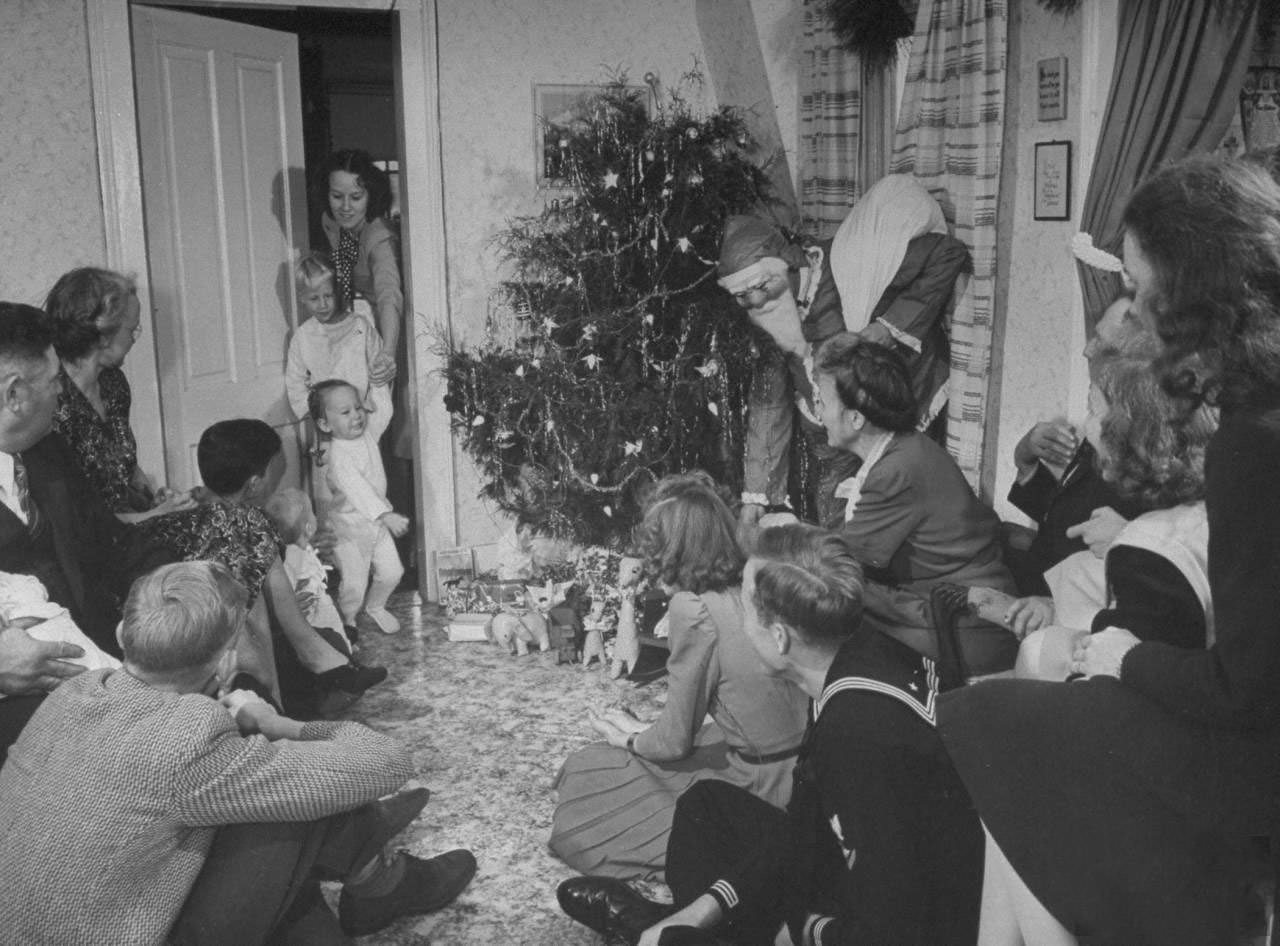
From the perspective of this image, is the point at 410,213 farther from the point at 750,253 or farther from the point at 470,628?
the point at 470,628

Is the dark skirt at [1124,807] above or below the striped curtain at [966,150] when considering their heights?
below

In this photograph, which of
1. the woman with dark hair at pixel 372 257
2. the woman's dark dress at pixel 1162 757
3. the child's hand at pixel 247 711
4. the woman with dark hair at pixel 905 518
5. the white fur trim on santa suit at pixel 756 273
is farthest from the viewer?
the woman with dark hair at pixel 372 257

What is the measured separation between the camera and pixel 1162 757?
1.86 metres

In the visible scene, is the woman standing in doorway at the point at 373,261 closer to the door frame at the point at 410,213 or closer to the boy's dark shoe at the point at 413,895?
the door frame at the point at 410,213

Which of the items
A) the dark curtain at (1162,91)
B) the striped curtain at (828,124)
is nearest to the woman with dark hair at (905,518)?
the dark curtain at (1162,91)

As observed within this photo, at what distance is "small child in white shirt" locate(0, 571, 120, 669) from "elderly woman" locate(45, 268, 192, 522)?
2.79 ft

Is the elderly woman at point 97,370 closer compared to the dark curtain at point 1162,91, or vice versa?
the dark curtain at point 1162,91

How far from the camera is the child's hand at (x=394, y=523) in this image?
5.18 meters

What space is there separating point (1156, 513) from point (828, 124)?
359cm

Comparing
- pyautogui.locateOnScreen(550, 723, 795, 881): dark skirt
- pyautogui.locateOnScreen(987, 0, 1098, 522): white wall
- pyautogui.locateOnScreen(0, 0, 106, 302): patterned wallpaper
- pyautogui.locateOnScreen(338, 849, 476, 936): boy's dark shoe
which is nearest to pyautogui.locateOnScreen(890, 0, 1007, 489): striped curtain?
pyautogui.locateOnScreen(987, 0, 1098, 522): white wall

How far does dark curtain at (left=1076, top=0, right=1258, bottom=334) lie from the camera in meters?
3.41

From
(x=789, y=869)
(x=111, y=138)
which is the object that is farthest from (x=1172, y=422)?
(x=111, y=138)

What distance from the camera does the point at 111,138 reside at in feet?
15.9

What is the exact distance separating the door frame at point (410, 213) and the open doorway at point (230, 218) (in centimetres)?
7
